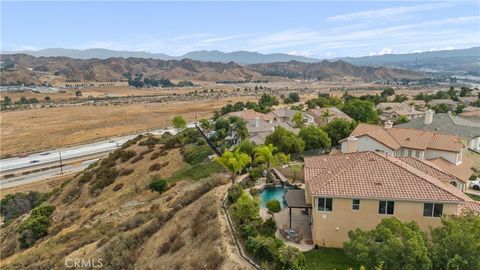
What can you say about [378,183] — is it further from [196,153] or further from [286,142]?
[196,153]

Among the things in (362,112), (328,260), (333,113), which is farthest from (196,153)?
(362,112)

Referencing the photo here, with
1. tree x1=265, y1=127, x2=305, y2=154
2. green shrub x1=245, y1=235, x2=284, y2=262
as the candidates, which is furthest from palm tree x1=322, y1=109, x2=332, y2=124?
green shrub x1=245, y1=235, x2=284, y2=262

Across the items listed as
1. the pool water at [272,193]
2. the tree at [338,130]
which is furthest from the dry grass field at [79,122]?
the pool water at [272,193]

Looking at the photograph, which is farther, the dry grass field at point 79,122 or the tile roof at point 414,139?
the dry grass field at point 79,122

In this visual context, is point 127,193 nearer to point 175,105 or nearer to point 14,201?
point 14,201

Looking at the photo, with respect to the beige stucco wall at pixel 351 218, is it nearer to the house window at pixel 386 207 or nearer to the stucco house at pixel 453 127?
the house window at pixel 386 207

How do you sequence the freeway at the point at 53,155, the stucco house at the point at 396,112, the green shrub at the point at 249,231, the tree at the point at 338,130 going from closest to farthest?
1. the green shrub at the point at 249,231
2. the tree at the point at 338,130
3. the stucco house at the point at 396,112
4. the freeway at the point at 53,155
